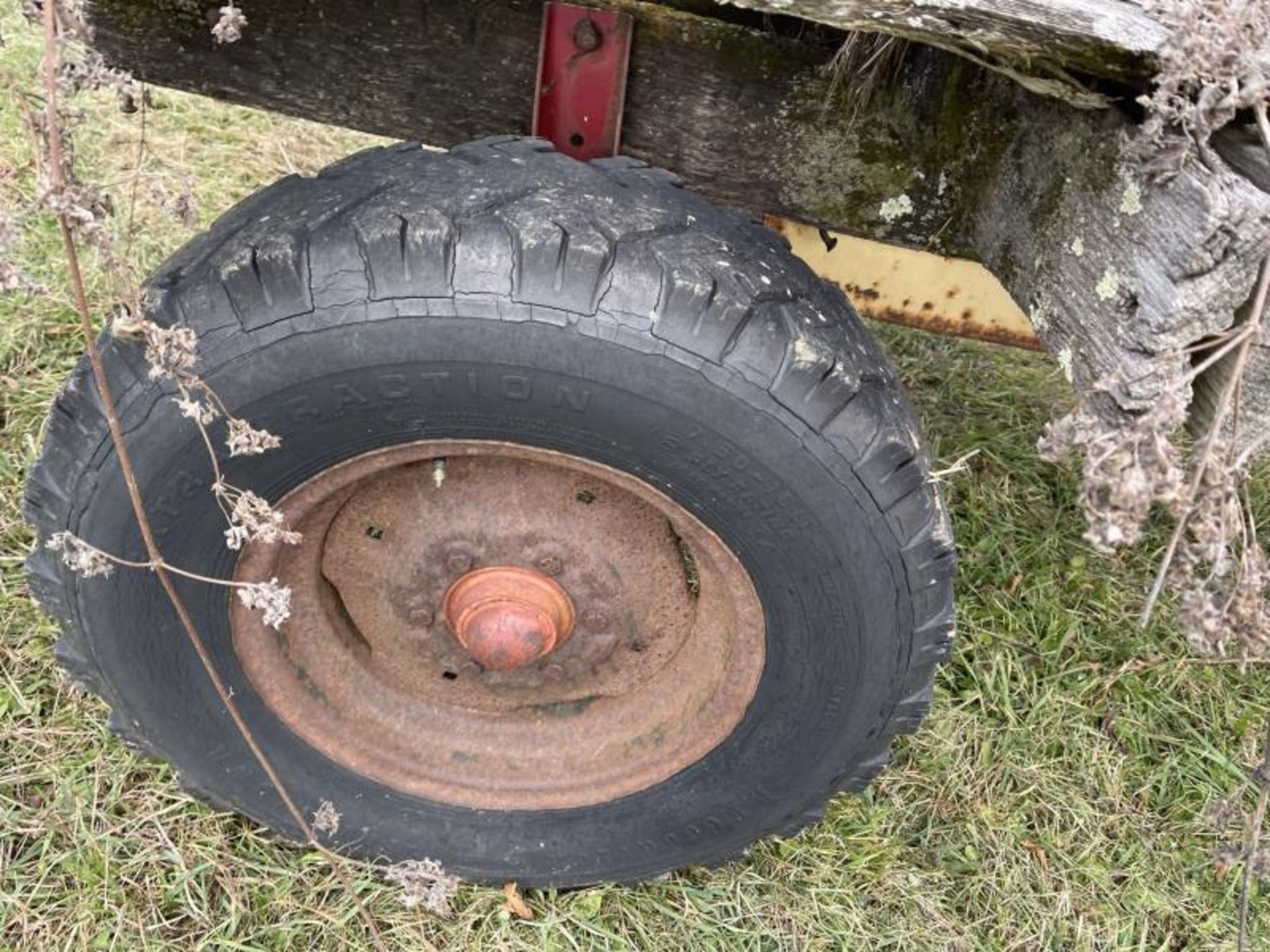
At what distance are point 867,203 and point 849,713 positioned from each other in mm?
701

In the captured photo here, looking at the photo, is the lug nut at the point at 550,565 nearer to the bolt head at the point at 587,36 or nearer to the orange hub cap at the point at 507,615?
the orange hub cap at the point at 507,615

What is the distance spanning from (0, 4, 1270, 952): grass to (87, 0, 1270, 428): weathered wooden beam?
270 millimetres

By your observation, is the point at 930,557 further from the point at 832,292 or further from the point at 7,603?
the point at 7,603

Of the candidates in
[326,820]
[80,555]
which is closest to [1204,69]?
[80,555]

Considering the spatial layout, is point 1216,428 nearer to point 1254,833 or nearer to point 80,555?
point 1254,833

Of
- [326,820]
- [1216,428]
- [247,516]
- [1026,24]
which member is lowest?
[326,820]

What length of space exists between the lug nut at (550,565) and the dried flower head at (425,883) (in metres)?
0.45

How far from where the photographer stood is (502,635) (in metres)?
1.66

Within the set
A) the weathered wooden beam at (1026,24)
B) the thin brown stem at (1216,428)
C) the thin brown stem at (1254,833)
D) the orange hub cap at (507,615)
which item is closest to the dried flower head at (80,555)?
the orange hub cap at (507,615)

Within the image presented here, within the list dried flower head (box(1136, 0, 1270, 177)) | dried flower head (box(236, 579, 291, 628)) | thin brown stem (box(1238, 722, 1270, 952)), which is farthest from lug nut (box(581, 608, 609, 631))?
dried flower head (box(1136, 0, 1270, 177))

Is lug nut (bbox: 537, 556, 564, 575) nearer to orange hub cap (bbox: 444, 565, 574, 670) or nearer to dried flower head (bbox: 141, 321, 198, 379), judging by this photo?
orange hub cap (bbox: 444, 565, 574, 670)

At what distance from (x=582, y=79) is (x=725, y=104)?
7.6 inches

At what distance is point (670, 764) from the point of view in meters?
1.75

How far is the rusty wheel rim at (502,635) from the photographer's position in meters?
1.65
